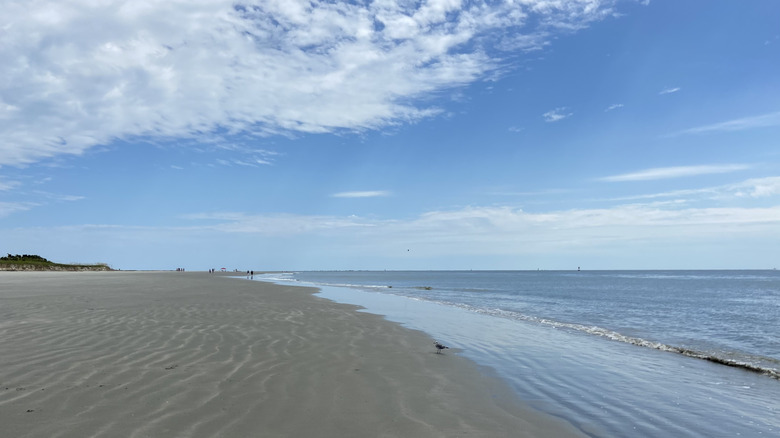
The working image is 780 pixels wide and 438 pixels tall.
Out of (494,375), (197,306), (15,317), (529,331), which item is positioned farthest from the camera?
(197,306)

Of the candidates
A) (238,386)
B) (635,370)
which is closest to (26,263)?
(238,386)

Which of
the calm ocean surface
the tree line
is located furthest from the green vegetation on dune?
the calm ocean surface

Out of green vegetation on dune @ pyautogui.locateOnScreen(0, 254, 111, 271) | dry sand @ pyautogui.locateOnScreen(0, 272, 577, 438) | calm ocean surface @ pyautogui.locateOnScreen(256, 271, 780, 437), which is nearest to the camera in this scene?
dry sand @ pyautogui.locateOnScreen(0, 272, 577, 438)

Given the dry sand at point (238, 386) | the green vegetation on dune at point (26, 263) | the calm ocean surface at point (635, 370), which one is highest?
the green vegetation on dune at point (26, 263)

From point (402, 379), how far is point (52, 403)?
17.9ft

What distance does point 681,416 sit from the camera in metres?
7.05

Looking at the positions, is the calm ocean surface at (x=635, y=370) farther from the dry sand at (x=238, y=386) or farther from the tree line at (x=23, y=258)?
the tree line at (x=23, y=258)

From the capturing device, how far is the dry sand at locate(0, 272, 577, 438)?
572cm

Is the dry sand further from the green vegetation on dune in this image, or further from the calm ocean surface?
the green vegetation on dune

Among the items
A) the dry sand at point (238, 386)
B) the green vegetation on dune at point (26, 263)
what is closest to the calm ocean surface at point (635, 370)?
the dry sand at point (238, 386)

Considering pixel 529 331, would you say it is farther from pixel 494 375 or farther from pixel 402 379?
pixel 402 379

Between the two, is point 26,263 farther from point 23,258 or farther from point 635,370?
point 635,370

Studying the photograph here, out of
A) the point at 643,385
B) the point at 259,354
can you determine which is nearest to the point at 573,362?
the point at 643,385

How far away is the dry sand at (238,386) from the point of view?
5.72 meters
